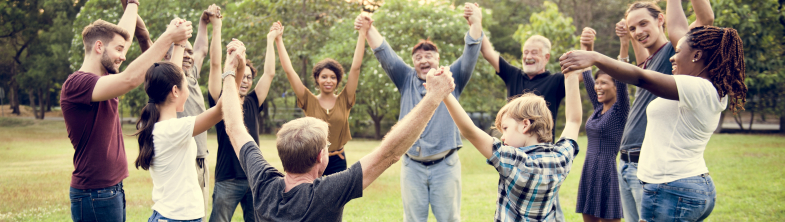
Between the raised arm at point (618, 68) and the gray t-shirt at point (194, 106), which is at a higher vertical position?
the raised arm at point (618, 68)

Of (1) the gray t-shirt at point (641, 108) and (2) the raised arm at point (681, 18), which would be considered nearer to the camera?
(2) the raised arm at point (681, 18)

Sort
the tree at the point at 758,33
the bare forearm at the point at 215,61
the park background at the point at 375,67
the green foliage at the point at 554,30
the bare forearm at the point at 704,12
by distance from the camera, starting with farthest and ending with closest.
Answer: the green foliage at the point at 554,30 → the tree at the point at 758,33 → the park background at the point at 375,67 → the bare forearm at the point at 215,61 → the bare forearm at the point at 704,12

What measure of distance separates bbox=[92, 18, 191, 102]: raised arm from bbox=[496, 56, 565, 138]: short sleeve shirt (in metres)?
3.06

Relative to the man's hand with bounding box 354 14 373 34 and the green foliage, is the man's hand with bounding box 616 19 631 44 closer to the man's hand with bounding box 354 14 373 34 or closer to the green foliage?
the man's hand with bounding box 354 14 373 34

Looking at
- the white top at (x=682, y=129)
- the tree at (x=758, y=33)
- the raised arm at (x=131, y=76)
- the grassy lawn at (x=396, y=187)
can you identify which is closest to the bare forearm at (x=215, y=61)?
the raised arm at (x=131, y=76)

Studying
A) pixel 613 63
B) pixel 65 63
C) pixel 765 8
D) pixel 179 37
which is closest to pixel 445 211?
pixel 613 63

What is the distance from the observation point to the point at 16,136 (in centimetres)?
1998

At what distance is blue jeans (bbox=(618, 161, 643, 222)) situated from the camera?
12.5 ft

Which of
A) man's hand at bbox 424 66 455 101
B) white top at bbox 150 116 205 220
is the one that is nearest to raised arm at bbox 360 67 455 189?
man's hand at bbox 424 66 455 101

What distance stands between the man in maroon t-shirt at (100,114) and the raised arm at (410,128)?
5.78 ft

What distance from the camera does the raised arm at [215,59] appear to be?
3.76 meters

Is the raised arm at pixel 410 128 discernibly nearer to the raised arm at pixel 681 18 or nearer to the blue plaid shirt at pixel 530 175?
the blue plaid shirt at pixel 530 175

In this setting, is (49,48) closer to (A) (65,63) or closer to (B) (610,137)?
(A) (65,63)

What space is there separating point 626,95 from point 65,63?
32856mm
